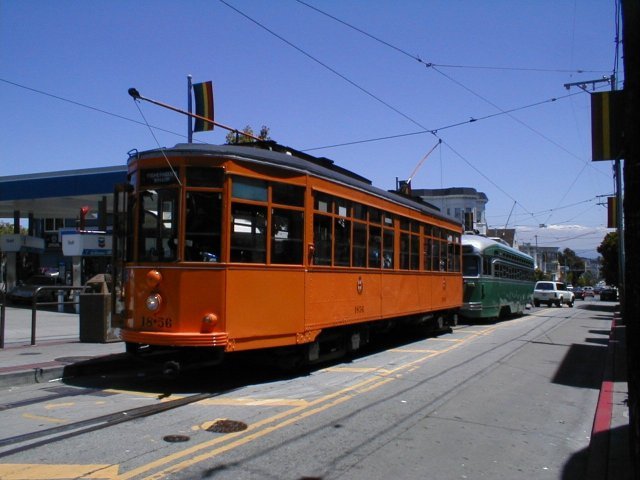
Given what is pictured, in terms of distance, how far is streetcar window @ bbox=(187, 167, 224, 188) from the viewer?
804cm

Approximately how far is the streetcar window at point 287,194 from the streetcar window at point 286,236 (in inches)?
5.3

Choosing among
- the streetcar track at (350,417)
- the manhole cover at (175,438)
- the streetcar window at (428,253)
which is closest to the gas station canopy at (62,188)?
the streetcar window at (428,253)

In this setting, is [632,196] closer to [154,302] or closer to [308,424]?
[308,424]

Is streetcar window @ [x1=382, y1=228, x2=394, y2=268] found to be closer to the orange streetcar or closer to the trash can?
the orange streetcar

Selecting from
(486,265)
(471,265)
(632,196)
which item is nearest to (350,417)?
(632,196)

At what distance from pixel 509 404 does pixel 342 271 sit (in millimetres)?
3487

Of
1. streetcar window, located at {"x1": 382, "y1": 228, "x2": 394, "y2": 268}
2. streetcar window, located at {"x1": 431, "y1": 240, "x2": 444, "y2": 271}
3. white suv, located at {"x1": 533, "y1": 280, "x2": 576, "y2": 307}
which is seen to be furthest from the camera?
white suv, located at {"x1": 533, "y1": 280, "x2": 576, "y2": 307}

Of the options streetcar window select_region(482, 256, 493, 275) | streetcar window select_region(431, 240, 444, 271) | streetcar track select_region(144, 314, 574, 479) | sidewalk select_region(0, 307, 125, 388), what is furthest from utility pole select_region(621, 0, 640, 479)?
streetcar window select_region(482, 256, 493, 275)

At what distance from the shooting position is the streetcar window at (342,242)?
991 cm

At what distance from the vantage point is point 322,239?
31.2 feet

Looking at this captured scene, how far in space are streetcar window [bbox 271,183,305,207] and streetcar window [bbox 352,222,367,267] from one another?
6.15 ft

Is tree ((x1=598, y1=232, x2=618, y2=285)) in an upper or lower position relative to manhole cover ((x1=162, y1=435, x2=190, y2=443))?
upper

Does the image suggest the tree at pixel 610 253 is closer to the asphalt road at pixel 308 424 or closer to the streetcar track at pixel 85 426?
the asphalt road at pixel 308 424

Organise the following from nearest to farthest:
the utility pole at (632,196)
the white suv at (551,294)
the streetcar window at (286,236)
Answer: the utility pole at (632,196) < the streetcar window at (286,236) < the white suv at (551,294)
